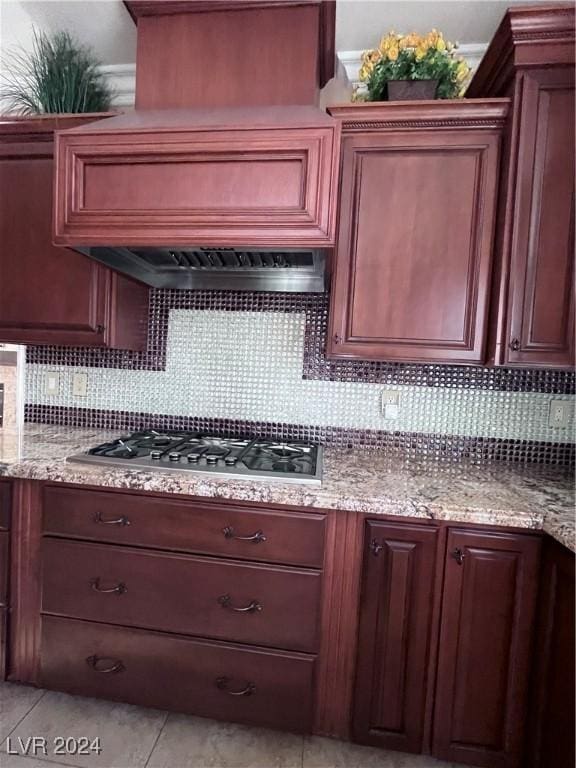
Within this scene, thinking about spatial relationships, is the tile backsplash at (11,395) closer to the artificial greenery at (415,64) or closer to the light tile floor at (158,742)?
the light tile floor at (158,742)

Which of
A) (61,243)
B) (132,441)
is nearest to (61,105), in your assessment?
(61,243)

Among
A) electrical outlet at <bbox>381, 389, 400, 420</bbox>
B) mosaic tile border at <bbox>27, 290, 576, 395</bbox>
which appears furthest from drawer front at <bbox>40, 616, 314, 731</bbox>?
mosaic tile border at <bbox>27, 290, 576, 395</bbox>

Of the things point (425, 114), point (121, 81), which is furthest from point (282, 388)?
point (121, 81)

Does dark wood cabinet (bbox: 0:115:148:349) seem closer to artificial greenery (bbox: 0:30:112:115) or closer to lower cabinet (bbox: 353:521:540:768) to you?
artificial greenery (bbox: 0:30:112:115)

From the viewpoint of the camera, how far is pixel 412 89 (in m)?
1.44

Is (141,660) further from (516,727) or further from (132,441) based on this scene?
(516,727)

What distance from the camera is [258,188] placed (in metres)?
1.27

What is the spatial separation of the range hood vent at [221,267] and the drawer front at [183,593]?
43.3 inches

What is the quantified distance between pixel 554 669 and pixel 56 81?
2794 mm

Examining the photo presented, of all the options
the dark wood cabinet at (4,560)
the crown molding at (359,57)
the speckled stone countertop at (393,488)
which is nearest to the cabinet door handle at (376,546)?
the speckled stone countertop at (393,488)

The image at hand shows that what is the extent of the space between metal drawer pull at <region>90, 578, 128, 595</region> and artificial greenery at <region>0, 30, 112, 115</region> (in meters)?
1.93

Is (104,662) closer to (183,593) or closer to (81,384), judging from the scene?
(183,593)

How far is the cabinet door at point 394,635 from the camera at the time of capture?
124 cm

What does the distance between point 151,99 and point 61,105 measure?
1.81ft
